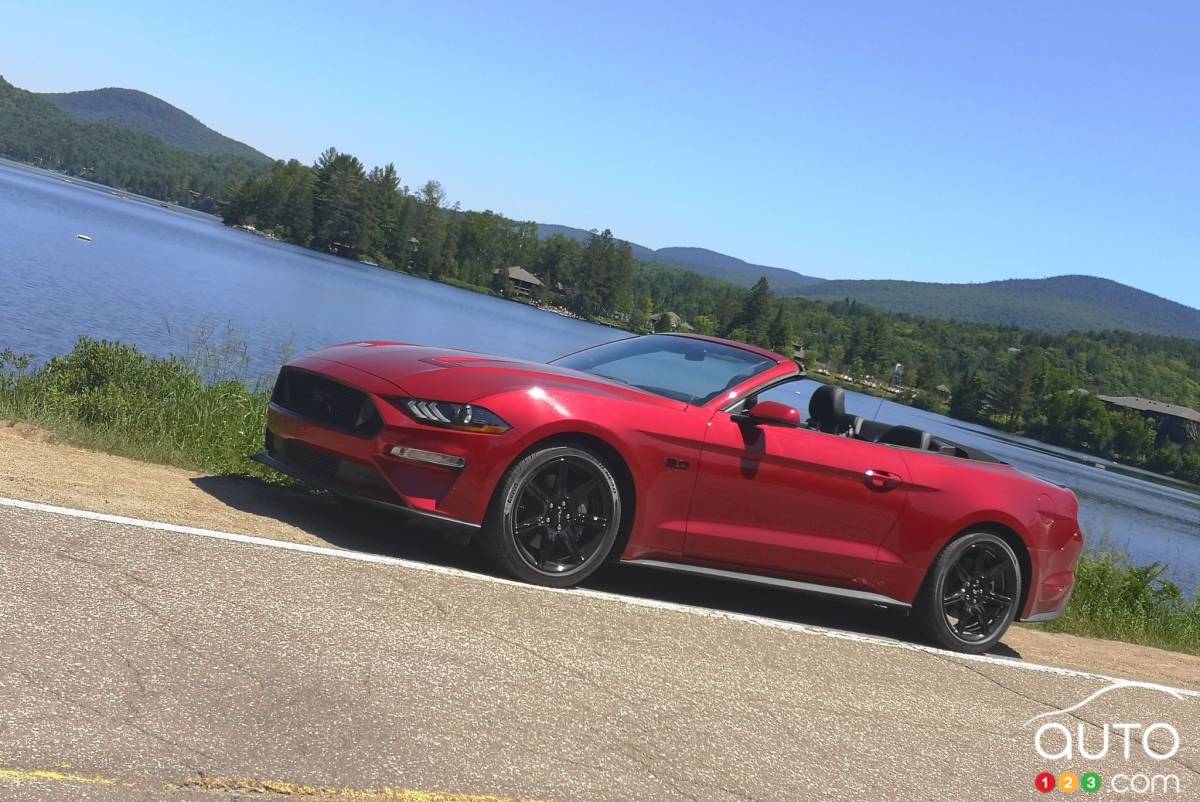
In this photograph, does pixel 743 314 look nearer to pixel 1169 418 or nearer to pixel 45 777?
pixel 1169 418

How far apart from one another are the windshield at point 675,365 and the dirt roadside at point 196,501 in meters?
1.46

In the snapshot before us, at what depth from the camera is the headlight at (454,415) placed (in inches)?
215

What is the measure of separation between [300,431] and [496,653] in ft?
6.61

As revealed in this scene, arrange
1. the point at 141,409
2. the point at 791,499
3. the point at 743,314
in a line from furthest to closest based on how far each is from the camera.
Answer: the point at 743,314 → the point at 141,409 → the point at 791,499

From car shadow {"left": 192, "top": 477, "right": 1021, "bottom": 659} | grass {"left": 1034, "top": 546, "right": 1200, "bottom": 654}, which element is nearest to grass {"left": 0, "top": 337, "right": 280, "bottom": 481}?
car shadow {"left": 192, "top": 477, "right": 1021, "bottom": 659}

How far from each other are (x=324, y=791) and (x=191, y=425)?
19.4ft

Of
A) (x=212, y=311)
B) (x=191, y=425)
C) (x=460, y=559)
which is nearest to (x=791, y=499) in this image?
(x=460, y=559)

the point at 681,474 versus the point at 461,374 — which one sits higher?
the point at 461,374

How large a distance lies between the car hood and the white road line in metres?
0.83

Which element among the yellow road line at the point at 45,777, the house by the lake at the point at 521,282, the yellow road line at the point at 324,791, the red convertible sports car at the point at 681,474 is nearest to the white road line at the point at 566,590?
the red convertible sports car at the point at 681,474

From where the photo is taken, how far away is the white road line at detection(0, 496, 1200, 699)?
205 inches

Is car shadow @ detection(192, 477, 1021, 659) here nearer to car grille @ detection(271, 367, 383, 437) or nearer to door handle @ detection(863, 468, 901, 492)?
car grille @ detection(271, 367, 383, 437)

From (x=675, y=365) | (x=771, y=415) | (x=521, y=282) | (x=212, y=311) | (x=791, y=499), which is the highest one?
(x=521, y=282)

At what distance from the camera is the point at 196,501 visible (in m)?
6.13
